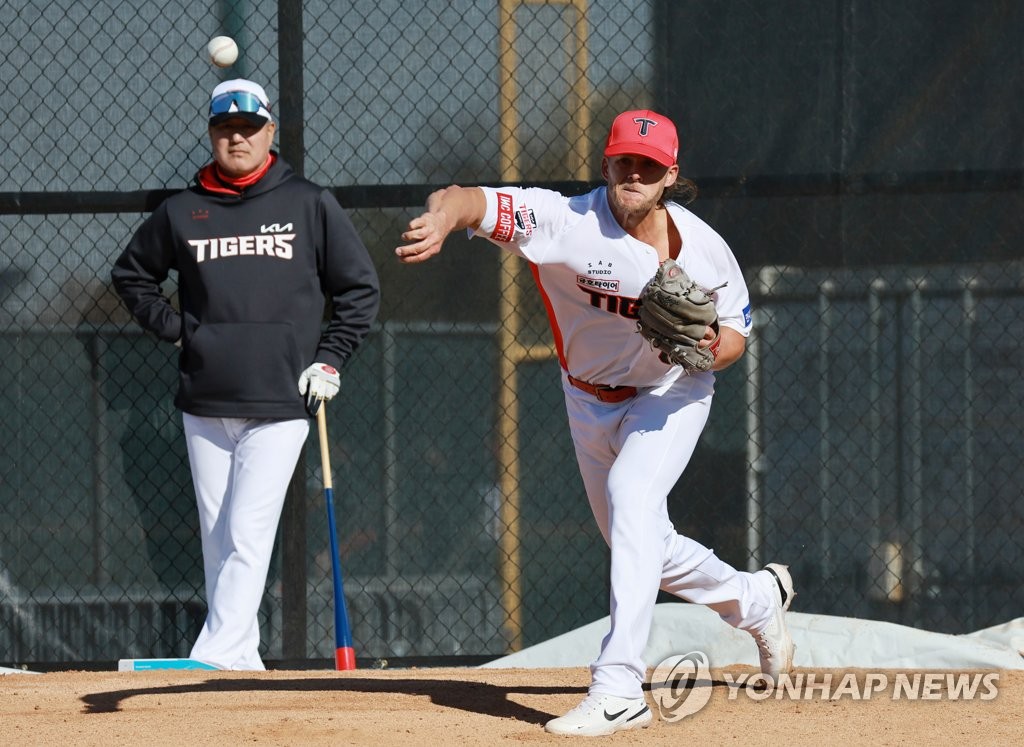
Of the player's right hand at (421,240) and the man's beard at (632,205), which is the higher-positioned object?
the man's beard at (632,205)

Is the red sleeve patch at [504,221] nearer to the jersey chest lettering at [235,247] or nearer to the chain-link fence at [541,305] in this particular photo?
the jersey chest lettering at [235,247]

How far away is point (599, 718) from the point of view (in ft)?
11.9

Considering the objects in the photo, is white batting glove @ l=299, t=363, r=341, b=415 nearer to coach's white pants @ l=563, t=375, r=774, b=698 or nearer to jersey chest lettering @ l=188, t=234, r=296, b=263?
jersey chest lettering @ l=188, t=234, r=296, b=263

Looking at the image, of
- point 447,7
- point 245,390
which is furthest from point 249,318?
point 447,7

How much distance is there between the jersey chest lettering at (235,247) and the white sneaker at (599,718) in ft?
8.05

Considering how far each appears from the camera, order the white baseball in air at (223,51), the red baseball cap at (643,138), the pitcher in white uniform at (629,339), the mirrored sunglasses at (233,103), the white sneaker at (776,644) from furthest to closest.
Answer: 1. the white baseball in air at (223,51)
2. the mirrored sunglasses at (233,103)
3. the white sneaker at (776,644)
4. the red baseball cap at (643,138)
5. the pitcher in white uniform at (629,339)

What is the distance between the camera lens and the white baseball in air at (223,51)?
5.86 meters

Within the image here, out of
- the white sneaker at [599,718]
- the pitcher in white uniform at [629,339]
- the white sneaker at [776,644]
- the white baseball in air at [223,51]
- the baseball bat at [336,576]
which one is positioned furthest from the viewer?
the white baseball in air at [223,51]

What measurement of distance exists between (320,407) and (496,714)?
1902 millimetres

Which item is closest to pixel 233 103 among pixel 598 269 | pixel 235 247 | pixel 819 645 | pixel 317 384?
pixel 235 247

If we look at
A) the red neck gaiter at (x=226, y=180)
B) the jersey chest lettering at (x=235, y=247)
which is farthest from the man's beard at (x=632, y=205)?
the red neck gaiter at (x=226, y=180)

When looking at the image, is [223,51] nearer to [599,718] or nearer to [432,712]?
[432,712]

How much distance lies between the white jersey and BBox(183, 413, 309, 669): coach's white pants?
5.25ft

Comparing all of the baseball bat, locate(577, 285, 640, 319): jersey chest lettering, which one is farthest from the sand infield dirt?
locate(577, 285, 640, 319): jersey chest lettering
